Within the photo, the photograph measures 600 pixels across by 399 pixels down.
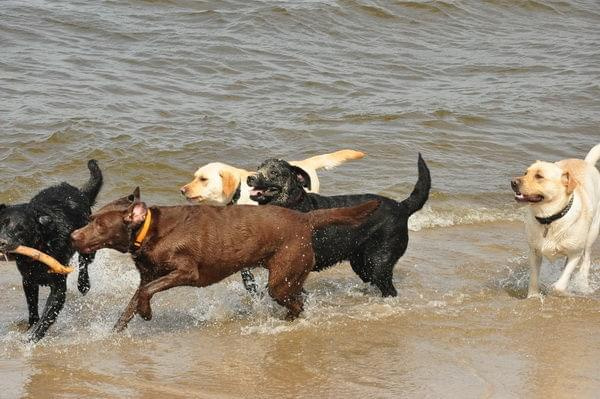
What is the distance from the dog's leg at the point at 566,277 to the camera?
802cm

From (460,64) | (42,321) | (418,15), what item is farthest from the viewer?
(418,15)

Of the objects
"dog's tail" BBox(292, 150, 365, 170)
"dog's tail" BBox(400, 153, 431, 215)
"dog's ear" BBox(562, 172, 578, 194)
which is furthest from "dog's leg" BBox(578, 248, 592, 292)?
"dog's tail" BBox(292, 150, 365, 170)

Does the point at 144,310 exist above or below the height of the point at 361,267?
above

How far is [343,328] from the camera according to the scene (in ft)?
23.1

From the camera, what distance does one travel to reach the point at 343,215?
7062 millimetres

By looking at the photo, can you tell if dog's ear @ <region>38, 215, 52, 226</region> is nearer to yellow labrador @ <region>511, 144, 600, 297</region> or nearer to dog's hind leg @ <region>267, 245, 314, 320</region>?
dog's hind leg @ <region>267, 245, 314, 320</region>

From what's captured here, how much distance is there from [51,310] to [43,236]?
55cm

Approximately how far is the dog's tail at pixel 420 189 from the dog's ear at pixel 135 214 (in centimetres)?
257

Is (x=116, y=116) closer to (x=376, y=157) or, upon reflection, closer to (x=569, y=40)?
(x=376, y=157)

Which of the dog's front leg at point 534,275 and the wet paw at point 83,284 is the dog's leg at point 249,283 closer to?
the wet paw at point 83,284

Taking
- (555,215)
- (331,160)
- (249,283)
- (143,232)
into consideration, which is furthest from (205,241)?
(555,215)

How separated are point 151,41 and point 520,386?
12624 millimetres

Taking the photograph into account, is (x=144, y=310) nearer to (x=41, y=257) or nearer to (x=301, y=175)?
(x=41, y=257)

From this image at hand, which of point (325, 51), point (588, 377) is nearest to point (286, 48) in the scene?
point (325, 51)
